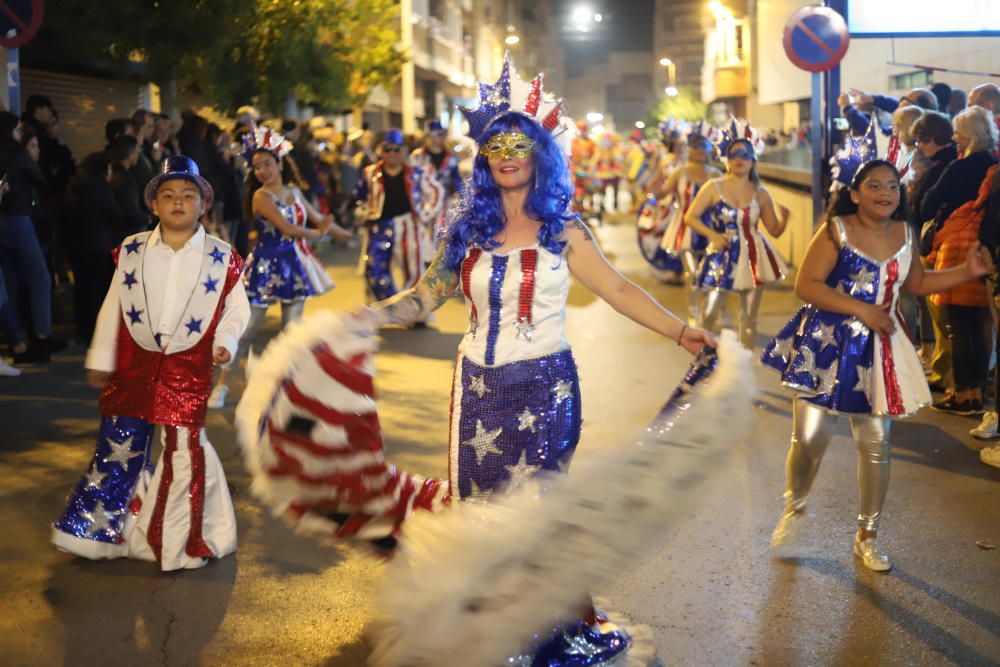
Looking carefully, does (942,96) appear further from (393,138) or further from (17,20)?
(17,20)

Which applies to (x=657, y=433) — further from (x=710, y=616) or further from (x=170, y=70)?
(x=170, y=70)

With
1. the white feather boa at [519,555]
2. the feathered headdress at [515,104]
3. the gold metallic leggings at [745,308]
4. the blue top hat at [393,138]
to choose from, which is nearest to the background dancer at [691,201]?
the gold metallic leggings at [745,308]

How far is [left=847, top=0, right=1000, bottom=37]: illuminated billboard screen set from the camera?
12055 millimetres

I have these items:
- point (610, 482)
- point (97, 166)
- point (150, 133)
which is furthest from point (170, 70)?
point (610, 482)

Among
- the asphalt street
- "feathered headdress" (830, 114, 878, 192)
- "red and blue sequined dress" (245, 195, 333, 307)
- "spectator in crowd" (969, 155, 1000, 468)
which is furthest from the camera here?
"red and blue sequined dress" (245, 195, 333, 307)

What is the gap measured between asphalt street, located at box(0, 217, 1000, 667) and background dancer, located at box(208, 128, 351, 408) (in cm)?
176

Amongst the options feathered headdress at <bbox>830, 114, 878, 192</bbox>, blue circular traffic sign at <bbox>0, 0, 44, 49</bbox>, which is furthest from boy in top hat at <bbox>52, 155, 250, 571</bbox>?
blue circular traffic sign at <bbox>0, 0, 44, 49</bbox>

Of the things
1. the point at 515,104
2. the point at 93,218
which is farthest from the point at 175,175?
the point at 93,218

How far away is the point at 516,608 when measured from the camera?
3203 mm

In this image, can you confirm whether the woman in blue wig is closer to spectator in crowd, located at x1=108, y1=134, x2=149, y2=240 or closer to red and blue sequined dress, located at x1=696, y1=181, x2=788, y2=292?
red and blue sequined dress, located at x1=696, y1=181, x2=788, y2=292

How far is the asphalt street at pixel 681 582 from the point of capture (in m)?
4.54

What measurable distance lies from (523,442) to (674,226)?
864cm

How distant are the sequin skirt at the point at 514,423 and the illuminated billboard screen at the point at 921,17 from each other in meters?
9.34

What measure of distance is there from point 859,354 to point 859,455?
45 cm
